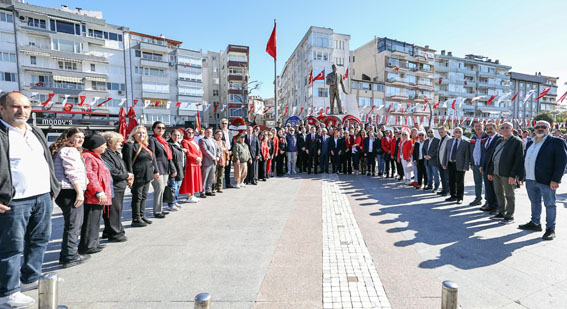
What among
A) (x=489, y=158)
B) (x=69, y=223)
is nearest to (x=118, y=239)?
(x=69, y=223)

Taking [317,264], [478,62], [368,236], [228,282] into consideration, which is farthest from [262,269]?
[478,62]

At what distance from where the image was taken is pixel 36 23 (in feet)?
112

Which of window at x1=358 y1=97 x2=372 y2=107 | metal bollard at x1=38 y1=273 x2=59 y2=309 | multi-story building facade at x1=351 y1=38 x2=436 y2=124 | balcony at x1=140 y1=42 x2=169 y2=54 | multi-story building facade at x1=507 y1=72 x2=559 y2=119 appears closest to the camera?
metal bollard at x1=38 y1=273 x2=59 y2=309

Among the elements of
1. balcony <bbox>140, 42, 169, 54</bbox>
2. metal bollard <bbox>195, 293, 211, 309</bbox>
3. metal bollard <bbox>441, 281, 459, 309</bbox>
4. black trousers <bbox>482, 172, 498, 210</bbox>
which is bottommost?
black trousers <bbox>482, 172, 498, 210</bbox>

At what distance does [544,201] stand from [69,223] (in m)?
7.60

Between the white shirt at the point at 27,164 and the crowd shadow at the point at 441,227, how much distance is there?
184 inches

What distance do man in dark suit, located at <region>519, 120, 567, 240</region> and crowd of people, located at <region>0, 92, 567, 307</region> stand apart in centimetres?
2

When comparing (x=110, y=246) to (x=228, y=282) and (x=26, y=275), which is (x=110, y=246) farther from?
(x=228, y=282)

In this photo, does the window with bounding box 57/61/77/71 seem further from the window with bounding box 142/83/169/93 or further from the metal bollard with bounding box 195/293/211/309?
the metal bollard with bounding box 195/293/211/309

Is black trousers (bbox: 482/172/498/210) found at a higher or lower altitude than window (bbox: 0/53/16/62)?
lower

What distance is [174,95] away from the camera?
4447cm

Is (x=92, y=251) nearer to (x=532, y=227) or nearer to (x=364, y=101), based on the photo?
(x=532, y=227)

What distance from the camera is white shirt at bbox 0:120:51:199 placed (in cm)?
281

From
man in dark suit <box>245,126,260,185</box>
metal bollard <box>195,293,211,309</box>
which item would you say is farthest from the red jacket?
man in dark suit <box>245,126,260,185</box>
